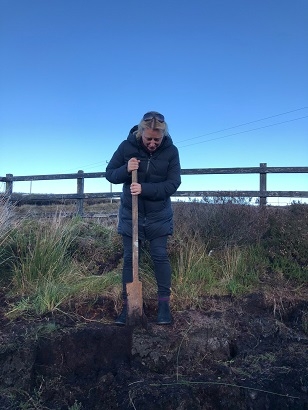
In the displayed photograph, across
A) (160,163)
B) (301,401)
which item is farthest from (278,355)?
(160,163)

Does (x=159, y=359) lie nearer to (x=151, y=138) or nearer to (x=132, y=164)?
(x=132, y=164)

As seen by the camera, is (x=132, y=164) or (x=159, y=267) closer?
(x=132, y=164)

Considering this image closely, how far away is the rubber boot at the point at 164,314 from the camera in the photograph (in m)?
4.12

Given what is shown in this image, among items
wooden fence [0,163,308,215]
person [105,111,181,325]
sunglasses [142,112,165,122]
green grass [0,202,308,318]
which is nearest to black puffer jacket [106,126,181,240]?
person [105,111,181,325]

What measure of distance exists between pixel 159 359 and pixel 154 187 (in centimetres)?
162

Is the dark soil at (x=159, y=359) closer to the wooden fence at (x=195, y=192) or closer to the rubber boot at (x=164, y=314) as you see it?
the rubber boot at (x=164, y=314)

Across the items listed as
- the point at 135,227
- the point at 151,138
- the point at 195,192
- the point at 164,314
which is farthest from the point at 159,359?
the point at 195,192

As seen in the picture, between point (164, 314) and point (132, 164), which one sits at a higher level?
point (132, 164)

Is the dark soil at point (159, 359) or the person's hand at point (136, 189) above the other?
the person's hand at point (136, 189)

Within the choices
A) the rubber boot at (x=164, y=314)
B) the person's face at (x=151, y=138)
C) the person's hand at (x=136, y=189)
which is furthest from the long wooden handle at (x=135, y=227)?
the rubber boot at (x=164, y=314)

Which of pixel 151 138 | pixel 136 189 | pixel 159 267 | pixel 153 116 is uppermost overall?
→ pixel 153 116

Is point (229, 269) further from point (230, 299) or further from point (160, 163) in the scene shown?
point (160, 163)

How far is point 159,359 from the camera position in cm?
360

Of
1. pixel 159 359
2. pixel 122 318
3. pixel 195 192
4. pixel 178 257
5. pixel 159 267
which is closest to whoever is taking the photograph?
pixel 159 359
